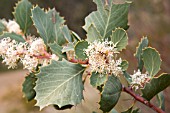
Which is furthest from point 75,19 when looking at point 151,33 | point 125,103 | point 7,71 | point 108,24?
point 108,24

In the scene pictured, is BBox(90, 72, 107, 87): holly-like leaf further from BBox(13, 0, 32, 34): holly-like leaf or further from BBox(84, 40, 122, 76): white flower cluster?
BBox(13, 0, 32, 34): holly-like leaf

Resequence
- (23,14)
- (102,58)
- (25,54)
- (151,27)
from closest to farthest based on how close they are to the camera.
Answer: (102,58) → (25,54) → (23,14) → (151,27)

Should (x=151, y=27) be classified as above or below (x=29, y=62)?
above

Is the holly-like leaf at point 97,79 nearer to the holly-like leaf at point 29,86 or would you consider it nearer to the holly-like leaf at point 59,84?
the holly-like leaf at point 59,84

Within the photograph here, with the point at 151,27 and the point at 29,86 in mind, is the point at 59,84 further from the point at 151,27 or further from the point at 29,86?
the point at 151,27

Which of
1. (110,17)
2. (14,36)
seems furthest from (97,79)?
(14,36)

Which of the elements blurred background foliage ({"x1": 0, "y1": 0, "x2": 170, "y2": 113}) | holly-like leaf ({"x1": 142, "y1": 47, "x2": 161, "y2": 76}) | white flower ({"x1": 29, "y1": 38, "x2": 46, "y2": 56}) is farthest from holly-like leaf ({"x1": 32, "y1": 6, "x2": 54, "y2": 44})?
blurred background foliage ({"x1": 0, "y1": 0, "x2": 170, "y2": 113})

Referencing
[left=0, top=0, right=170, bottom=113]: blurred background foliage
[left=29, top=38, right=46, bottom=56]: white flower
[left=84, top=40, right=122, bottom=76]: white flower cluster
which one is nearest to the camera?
[left=84, top=40, right=122, bottom=76]: white flower cluster
